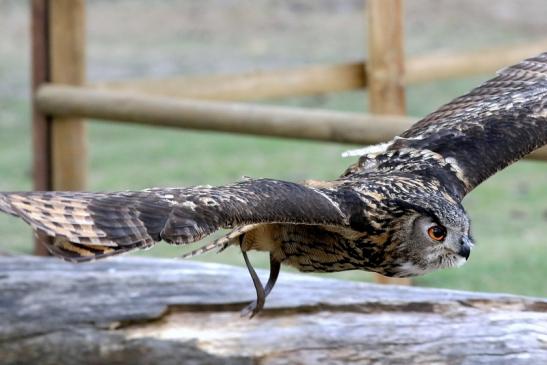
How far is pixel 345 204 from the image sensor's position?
3.57 meters

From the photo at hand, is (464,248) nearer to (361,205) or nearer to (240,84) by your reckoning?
(361,205)

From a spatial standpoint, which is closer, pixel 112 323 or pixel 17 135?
pixel 112 323

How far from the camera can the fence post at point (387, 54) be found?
6004mm

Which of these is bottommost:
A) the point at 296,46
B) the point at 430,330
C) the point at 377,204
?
the point at 430,330

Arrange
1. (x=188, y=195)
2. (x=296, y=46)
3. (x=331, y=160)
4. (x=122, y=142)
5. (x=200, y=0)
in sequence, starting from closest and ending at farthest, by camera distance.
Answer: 1. (x=188, y=195)
2. (x=331, y=160)
3. (x=122, y=142)
4. (x=296, y=46)
5. (x=200, y=0)

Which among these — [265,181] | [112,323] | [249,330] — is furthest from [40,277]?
[265,181]

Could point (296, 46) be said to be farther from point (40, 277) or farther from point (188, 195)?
point (188, 195)

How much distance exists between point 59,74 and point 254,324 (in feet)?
8.96

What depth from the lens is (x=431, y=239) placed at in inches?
144

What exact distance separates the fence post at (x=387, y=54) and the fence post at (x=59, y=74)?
1504 millimetres

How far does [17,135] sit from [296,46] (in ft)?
15.7

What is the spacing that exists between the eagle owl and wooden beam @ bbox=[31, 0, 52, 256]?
2477mm

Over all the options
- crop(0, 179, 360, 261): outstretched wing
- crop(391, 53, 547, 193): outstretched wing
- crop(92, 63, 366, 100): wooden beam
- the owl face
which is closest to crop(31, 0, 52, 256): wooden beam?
crop(92, 63, 366, 100): wooden beam

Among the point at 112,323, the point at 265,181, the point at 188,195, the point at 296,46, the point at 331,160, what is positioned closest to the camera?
the point at 188,195
